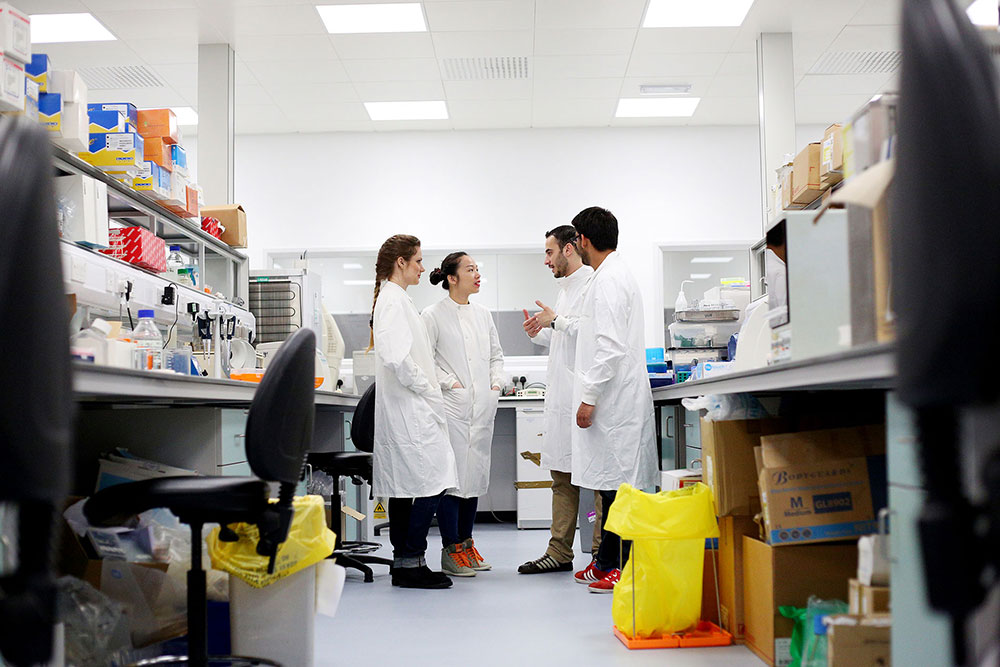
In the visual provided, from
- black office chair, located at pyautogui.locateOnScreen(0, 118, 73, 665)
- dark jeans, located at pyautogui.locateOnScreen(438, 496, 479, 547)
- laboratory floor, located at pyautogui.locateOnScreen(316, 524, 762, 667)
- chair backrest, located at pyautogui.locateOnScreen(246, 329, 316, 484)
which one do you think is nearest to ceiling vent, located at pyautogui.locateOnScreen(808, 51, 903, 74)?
dark jeans, located at pyautogui.locateOnScreen(438, 496, 479, 547)

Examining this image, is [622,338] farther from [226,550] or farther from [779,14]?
[779,14]

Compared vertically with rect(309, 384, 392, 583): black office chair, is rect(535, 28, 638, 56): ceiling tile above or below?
above

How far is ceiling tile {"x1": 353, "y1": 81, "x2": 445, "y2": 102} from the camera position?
19.4 ft

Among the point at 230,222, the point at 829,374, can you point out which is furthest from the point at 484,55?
the point at 829,374

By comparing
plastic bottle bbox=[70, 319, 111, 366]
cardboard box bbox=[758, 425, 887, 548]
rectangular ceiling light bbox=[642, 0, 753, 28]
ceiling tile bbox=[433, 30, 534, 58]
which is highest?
rectangular ceiling light bbox=[642, 0, 753, 28]

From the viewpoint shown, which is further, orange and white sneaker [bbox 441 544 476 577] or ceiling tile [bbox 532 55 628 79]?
ceiling tile [bbox 532 55 628 79]

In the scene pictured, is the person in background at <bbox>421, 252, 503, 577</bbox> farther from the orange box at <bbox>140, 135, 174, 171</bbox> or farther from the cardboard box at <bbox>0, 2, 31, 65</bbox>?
the cardboard box at <bbox>0, 2, 31, 65</bbox>

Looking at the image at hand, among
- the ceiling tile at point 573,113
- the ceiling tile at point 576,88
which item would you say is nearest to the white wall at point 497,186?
the ceiling tile at point 573,113

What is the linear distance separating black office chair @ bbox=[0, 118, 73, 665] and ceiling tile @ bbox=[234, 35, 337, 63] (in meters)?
4.58

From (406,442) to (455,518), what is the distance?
0.50 metres

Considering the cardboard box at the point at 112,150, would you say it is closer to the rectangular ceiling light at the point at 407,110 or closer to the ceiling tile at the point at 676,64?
the rectangular ceiling light at the point at 407,110

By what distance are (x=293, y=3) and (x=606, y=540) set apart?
3.33 metres

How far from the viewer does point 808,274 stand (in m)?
1.88

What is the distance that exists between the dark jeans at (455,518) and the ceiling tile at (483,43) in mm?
2792
